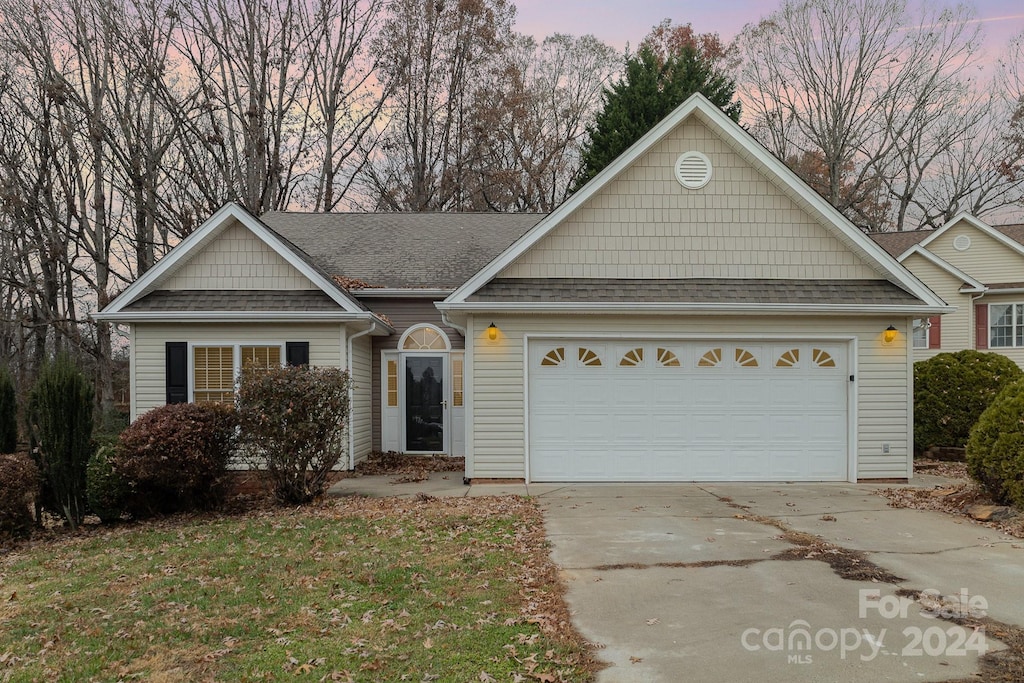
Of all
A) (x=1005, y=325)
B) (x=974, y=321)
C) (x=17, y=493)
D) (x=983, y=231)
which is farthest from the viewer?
(x=983, y=231)

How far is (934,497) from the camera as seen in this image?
9938 mm

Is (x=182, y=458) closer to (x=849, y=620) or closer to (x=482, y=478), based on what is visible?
(x=482, y=478)

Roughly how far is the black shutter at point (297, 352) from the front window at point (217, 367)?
0.80 feet

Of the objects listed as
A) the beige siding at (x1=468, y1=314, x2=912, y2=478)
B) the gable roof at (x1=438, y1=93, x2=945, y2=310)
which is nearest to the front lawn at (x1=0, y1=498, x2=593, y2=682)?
the beige siding at (x1=468, y1=314, x2=912, y2=478)

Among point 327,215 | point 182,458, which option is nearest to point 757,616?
point 182,458

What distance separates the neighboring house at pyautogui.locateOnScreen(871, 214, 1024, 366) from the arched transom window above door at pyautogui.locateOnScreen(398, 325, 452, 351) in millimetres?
12668

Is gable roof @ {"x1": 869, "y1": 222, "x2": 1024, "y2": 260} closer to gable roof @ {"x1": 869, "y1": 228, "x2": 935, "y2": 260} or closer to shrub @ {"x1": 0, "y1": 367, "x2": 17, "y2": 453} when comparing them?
gable roof @ {"x1": 869, "y1": 228, "x2": 935, "y2": 260}

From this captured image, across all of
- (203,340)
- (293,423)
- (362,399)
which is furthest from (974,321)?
(203,340)

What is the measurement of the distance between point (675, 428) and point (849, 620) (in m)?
6.21

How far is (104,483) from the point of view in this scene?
9.05m

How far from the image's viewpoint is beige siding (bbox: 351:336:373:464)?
1316cm

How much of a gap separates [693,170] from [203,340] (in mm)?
8318

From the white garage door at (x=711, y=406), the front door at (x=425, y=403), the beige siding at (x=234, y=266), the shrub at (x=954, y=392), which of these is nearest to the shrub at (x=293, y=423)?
the white garage door at (x=711, y=406)

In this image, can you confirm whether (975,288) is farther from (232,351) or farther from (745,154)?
(232,351)
